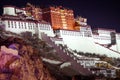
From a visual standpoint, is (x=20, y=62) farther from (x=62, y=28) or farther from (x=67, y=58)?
(x=62, y=28)

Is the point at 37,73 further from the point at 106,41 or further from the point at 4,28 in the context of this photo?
the point at 106,41

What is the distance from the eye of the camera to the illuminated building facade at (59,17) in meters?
17.2

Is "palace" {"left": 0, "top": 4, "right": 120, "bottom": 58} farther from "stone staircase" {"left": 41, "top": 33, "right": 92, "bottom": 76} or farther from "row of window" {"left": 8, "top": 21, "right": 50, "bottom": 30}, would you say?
"stone staircase" {"left": 41, "top": 33, "right": 92, "bottom": 76}


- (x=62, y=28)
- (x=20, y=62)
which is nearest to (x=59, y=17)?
(x=62, y=28)

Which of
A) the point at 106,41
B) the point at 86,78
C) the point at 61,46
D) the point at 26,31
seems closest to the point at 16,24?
the point at 26,31

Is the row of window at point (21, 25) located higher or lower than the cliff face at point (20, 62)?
higher

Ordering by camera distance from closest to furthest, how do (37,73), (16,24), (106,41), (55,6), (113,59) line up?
(37,73), (16,24), (55,6), (113,59), (106,41)

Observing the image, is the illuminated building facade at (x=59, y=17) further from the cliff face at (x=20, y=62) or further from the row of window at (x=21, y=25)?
the cliff face at (x=20, y=62)

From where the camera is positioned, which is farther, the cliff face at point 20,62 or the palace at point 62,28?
the palace at point 62,28

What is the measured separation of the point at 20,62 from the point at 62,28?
3660mm

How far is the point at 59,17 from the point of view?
17953 mm

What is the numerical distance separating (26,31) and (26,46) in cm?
129

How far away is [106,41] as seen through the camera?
19594 mm

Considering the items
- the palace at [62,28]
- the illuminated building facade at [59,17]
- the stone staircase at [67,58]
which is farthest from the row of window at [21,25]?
the illuminated building facade at [59,17]
